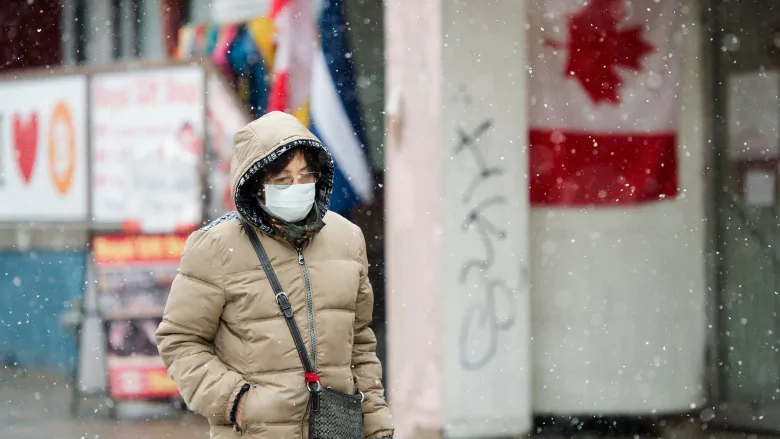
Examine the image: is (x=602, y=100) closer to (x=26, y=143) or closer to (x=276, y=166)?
(x=276, y=166)

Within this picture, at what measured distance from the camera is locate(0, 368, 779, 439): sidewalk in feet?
24.5

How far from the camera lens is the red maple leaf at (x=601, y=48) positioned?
23.8 ft

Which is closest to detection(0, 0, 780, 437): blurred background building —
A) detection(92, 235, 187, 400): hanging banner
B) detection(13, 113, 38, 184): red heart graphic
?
detection(92, 235, 187, 400): hanging banner

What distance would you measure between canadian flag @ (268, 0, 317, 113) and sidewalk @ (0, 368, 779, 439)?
2.36 meters

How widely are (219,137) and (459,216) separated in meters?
1.99

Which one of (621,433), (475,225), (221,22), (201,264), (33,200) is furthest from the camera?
(33,200)

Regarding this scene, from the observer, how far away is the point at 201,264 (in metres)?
3.08

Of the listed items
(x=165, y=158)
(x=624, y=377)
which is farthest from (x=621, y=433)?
(x=165, y=158)

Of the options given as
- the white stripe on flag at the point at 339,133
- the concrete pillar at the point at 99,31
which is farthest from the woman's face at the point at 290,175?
the concrete pillar at the point at 99,31

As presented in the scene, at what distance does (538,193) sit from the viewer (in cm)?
726

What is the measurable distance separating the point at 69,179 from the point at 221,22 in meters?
1.73

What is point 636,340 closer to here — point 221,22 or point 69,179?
point 221,22

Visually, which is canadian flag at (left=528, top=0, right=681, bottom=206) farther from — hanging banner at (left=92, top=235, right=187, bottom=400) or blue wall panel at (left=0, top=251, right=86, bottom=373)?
blue wall panel at (left=0, top=251, right=86, bottom=373)

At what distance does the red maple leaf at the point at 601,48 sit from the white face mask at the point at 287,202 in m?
4.43
